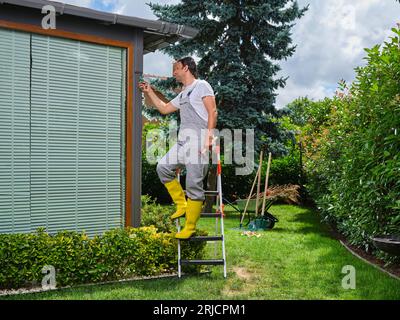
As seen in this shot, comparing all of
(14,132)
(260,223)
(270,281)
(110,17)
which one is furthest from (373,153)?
(260,223)

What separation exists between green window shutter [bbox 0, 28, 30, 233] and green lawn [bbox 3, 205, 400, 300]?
1.29 metres

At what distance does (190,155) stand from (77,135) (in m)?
1.82

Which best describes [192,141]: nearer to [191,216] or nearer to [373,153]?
[191,216]

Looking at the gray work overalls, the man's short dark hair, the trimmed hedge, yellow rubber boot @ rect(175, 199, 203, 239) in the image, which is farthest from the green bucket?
the man's short dark hair

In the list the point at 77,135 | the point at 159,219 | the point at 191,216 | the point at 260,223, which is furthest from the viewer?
the point at 260,223

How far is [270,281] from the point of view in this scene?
640cm

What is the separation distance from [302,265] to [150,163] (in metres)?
10.1

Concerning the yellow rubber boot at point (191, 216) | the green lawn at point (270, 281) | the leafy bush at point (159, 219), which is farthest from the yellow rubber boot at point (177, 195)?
the leafy bush at point (159, 219)

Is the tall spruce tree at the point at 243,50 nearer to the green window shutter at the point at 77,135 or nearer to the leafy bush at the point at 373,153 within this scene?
the leafy bush at the point at 373,153

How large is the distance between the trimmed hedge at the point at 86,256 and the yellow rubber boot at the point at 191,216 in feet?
1.38

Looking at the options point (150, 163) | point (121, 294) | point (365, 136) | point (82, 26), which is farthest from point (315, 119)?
point (121, 294)

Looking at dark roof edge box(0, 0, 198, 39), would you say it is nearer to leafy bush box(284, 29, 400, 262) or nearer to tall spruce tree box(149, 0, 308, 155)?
leafy bush box(284, 29, 400, 262)

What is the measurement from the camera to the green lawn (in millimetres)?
5648

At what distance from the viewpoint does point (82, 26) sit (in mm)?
6910
